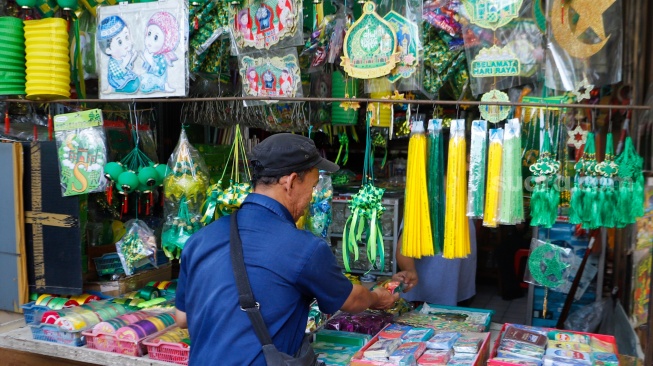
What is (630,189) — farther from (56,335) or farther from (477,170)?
(56,335)

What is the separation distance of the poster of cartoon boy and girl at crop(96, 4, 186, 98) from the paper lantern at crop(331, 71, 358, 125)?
805 millimetres

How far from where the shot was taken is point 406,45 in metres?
2.36

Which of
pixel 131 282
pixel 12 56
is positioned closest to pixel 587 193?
pixel 131 282

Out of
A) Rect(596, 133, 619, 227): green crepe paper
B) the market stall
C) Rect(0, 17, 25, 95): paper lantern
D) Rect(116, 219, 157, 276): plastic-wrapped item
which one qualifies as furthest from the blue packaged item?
Rect(0, 17, 25, 95): paper lantern

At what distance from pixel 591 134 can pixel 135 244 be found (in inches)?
85.5

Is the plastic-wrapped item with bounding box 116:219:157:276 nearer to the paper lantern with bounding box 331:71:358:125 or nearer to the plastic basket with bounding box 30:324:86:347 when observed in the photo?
the plastic basket with bounding box 30:324:86:347

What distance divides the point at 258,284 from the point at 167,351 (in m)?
1.01

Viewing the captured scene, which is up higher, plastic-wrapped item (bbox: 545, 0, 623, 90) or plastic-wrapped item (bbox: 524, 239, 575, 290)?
plastic-wrapped item (bbox: 545, 0, 623, 90)

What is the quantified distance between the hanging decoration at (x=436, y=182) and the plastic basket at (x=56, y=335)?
5.34 ft

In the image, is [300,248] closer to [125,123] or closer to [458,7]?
[458,7]

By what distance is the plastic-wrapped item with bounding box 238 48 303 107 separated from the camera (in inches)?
104

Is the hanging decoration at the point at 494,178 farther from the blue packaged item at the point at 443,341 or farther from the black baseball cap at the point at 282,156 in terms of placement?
the black baseball cap at the point at 282,156

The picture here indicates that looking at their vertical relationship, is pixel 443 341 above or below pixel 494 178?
below

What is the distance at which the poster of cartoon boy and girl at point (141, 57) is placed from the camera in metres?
2.63
